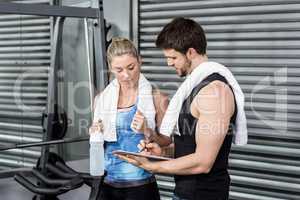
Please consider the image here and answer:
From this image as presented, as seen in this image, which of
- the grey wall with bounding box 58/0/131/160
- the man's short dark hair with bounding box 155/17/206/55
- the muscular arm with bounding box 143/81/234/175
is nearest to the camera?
the muscular arm with bounding box 143/81/234/175

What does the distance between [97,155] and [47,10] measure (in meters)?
1.10

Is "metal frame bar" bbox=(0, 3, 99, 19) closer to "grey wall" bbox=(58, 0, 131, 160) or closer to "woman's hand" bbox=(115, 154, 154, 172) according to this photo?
"grey wall" bbox=(58, 0, 131, 160)

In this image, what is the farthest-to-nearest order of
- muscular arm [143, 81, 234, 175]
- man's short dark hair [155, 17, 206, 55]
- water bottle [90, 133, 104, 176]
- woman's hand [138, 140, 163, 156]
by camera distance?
1. water bottle [90, 133, 104, 176]
2. woman's hand [138, 140, 163, 156]
3. man's short dark hair [155, 17, 206, 55]
4. muscular arm [143, 81, 234, 175]

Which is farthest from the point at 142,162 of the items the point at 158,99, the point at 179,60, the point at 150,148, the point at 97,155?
the point at 97,155

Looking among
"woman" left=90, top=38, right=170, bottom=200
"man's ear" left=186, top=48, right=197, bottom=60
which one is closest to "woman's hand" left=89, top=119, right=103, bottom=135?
"woman" left=90, top=38, right=170, bottom=200

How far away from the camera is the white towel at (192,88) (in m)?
1.65

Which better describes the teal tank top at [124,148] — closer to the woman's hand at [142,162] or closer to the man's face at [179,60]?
the woman's hand at [142,162]

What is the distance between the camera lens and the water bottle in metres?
2.26

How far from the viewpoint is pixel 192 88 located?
1.67 metres

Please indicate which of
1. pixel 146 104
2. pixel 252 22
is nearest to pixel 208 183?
pixel 146 104

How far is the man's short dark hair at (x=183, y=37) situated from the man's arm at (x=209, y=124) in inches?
7.5

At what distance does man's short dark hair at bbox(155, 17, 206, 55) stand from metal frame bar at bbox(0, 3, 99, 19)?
1406 millimetres

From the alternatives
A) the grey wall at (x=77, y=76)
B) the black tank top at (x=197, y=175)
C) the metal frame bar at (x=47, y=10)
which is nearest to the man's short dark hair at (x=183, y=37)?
the black tank top at (x=197, y=175)

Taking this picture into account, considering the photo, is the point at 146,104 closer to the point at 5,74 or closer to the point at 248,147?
the point at 248,147
